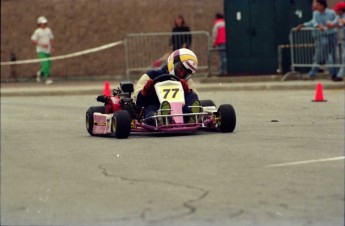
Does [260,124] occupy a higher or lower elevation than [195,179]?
higher

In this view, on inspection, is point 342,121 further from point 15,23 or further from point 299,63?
point 15,23

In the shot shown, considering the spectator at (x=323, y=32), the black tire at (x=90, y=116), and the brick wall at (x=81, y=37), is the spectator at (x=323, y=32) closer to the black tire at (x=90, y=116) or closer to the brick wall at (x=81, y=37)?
the black tire at (x=90, y=116)

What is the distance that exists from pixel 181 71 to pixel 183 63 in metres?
0.09

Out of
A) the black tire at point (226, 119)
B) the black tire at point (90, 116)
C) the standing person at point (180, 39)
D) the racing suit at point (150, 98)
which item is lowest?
the black tire at point (226, 119)

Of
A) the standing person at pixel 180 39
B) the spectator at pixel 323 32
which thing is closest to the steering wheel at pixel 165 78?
the standing person at pixel 180 39

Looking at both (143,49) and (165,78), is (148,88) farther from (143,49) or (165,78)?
(143,49)

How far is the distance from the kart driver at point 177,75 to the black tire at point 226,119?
0.66m

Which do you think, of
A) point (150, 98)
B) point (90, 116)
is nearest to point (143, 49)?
point (90, 116)

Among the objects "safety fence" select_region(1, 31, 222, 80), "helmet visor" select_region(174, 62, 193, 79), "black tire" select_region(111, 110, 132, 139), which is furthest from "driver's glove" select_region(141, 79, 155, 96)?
"safety fence" select_region(1, 31, 222, 80)

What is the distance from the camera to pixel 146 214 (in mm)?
107750

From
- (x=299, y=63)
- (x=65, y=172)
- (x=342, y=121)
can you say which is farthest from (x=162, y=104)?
(x=65, y=172)

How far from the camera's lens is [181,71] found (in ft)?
36.0

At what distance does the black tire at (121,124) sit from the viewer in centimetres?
1304

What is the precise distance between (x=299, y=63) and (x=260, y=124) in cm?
277
